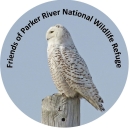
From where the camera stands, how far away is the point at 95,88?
382 cm

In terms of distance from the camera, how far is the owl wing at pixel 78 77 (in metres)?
3.77

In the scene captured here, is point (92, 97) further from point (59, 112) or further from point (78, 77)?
point (59, 112)

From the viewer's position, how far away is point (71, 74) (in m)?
3.78

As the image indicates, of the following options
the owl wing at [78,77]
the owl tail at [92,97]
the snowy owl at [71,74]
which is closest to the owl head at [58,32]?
the snowy owl at [71,74]

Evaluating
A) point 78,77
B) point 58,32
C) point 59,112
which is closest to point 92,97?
point 78,77

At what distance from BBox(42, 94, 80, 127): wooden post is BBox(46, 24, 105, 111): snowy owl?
1.00 feet

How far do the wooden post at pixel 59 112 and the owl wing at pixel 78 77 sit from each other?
36 centimetres

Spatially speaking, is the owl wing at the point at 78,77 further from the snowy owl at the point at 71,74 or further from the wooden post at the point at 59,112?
the wooden post at the point at 59,112

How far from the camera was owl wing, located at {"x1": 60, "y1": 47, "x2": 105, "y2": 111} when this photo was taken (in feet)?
12.4

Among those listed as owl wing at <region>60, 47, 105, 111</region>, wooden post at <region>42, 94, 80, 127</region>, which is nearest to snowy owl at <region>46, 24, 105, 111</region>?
owl wing at <region>60, 47, 105, 111</region>

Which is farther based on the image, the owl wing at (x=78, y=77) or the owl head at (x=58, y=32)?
the owl head at (x=58, y=32)

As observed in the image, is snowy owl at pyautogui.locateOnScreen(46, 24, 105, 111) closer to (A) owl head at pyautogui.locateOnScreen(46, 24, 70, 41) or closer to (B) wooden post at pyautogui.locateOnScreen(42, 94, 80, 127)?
(A) owl head at pyautogui.locateOnScreen(46, 24, 70, 41)

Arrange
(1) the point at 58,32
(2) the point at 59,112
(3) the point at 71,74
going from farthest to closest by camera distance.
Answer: (1) the point at 58,32, (3) the point at 71,74, (2) the point at 59,112

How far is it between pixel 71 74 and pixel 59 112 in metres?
0.65
